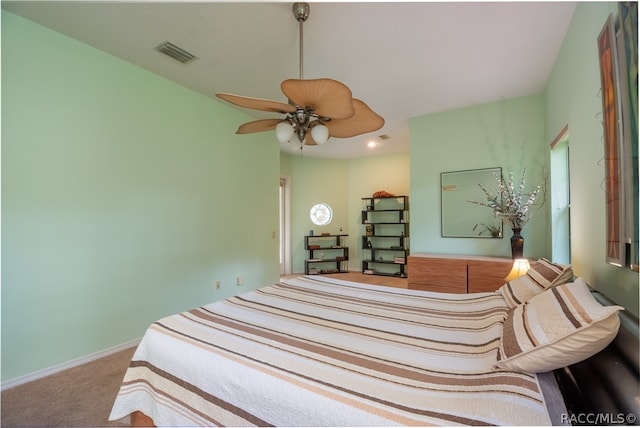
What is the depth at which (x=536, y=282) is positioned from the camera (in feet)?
5.29

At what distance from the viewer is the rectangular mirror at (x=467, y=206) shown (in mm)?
3352

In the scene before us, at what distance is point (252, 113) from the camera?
371 cm

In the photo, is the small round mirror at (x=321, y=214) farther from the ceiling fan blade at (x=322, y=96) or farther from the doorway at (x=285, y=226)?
the ceiling fan blade at (x=322, y=96)

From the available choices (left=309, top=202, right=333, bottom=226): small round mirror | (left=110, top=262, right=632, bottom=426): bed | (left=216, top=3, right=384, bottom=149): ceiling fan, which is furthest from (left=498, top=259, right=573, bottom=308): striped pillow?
(left=309, top=202, right=333, bottom=226): small round mirror

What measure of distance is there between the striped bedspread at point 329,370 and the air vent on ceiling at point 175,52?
220cm

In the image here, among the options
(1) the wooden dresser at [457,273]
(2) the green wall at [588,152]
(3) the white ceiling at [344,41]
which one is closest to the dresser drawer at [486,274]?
(1) the wooden dresser at [457,273]

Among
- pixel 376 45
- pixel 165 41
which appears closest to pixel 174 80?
pixel 165 41

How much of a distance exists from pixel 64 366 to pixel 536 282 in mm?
3446

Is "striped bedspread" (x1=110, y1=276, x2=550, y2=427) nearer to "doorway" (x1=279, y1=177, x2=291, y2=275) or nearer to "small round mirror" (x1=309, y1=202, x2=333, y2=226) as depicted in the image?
"doorway" (x1=279, y1=177, x2=291, y2=275)

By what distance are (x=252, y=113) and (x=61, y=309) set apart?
288cm

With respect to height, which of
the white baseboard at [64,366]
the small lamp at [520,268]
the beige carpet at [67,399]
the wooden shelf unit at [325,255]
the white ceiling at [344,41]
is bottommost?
the beige carpet at [67,399]

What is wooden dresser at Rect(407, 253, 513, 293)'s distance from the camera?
2.88 m

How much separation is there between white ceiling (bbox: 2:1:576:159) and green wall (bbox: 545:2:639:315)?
1.09 feet

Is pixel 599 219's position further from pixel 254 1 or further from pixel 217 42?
pixel 217 42
